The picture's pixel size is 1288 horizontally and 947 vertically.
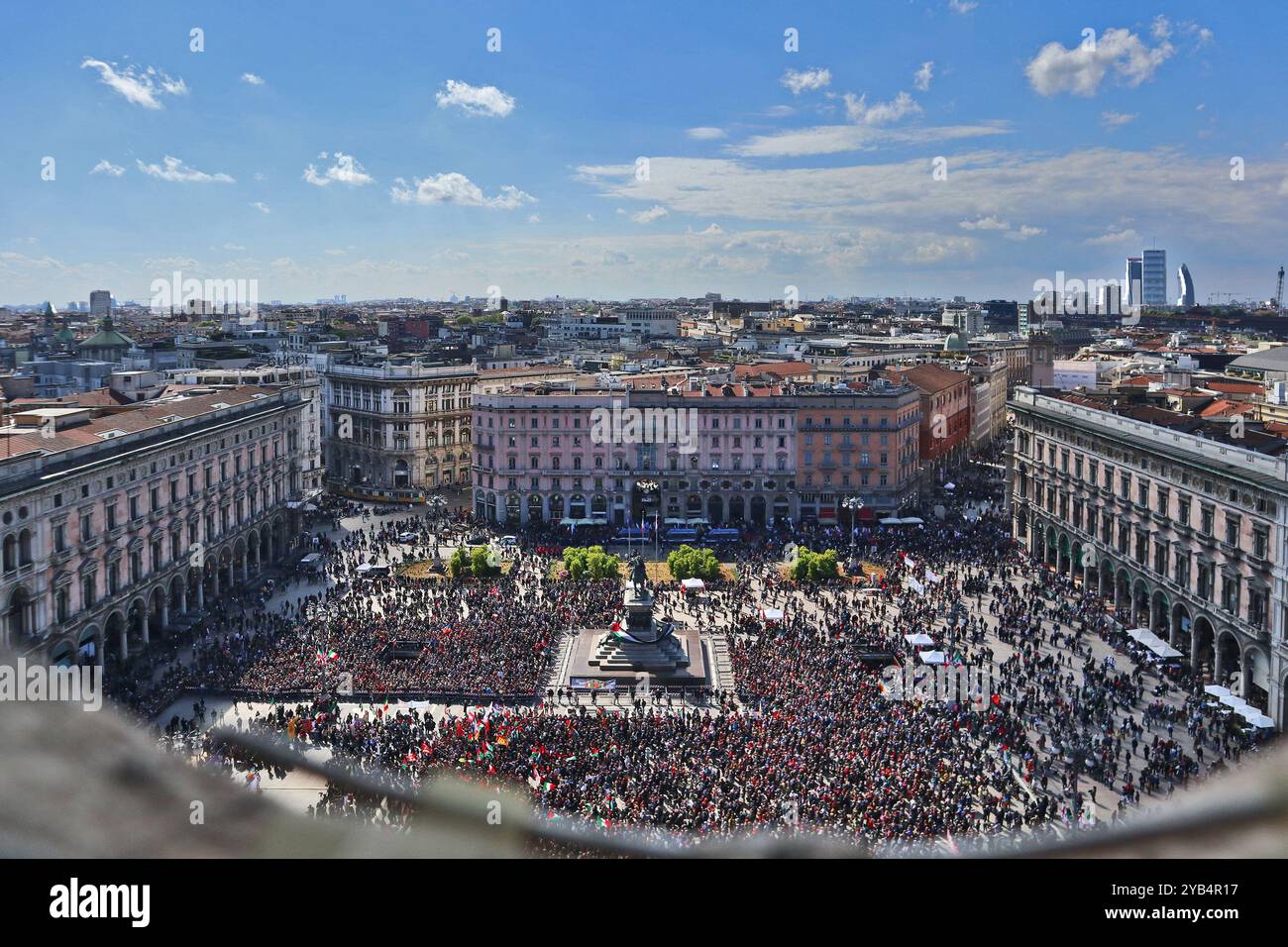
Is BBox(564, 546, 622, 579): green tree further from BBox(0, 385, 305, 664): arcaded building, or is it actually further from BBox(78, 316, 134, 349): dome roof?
BBox(78, 316, 134, 349): dome roof

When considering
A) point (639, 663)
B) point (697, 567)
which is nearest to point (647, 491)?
point (697, 567)

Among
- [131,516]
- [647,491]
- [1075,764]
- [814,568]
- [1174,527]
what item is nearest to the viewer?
[1075,764]

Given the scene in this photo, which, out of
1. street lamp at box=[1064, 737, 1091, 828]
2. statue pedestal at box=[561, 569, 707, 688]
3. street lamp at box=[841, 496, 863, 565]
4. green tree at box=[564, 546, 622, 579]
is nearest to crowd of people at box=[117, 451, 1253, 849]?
street lamp at box=[1064, 737, 1091, 828]

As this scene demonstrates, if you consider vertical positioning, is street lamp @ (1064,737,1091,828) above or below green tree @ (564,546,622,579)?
below

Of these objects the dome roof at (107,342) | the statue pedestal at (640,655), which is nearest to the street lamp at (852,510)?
the statue pedestal at (640,655)

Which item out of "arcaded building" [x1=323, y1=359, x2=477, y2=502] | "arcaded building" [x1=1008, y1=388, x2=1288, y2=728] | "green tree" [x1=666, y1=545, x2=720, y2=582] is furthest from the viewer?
"arcaded building" [x1=323, y1=359, x2=477, y2=502]

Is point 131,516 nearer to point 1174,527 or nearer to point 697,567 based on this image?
point 697,567

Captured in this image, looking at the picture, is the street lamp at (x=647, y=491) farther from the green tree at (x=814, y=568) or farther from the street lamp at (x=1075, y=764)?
the street lamp at (x=1075, y=764)

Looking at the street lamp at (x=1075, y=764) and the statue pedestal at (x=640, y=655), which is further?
the statue pedestal at (x=640, y=655)

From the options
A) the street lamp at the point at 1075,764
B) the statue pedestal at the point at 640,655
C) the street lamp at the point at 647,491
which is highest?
the street lamp at the point at 647,491

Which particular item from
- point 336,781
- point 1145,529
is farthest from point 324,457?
point 336,781
